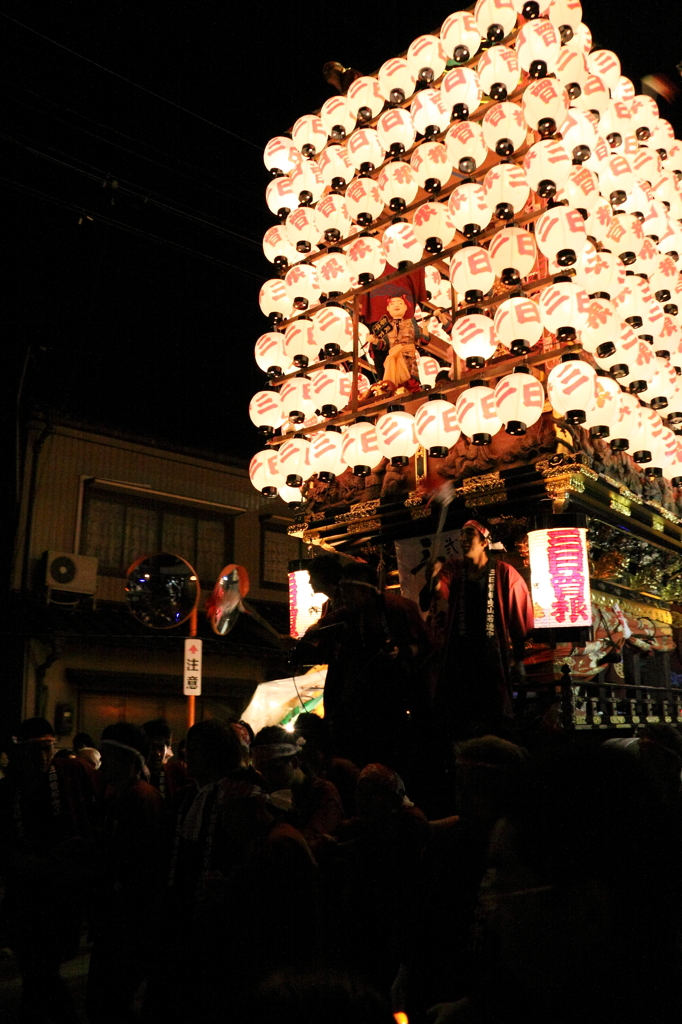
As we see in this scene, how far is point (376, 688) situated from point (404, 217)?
562cm

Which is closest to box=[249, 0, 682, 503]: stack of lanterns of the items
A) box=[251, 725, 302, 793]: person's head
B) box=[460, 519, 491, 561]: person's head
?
box=[460, 519, 491, 561]: person's head

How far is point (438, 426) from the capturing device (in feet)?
25.1

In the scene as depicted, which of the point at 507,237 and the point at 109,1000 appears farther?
the point at 507,237

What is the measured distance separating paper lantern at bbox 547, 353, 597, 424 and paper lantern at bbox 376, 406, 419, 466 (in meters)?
1.54

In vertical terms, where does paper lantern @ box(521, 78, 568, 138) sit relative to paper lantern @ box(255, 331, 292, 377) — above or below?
above

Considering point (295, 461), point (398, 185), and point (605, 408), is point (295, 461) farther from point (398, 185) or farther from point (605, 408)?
point (605, 408)

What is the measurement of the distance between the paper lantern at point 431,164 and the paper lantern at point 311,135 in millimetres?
1875

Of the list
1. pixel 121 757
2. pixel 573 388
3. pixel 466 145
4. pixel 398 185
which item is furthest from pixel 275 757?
pixel 466 145

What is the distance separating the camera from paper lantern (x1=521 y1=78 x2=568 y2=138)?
7484 mm

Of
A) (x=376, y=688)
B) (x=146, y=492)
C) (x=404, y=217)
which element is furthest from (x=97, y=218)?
(x=376, y=688)

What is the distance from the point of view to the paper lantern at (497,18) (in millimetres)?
8211

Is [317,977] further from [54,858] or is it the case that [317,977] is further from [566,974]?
[54,858]

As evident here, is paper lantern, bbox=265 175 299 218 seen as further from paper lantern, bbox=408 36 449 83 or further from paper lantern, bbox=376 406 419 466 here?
paper lantern, bbox=376 406 419 466

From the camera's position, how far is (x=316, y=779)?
5578 millimetres
